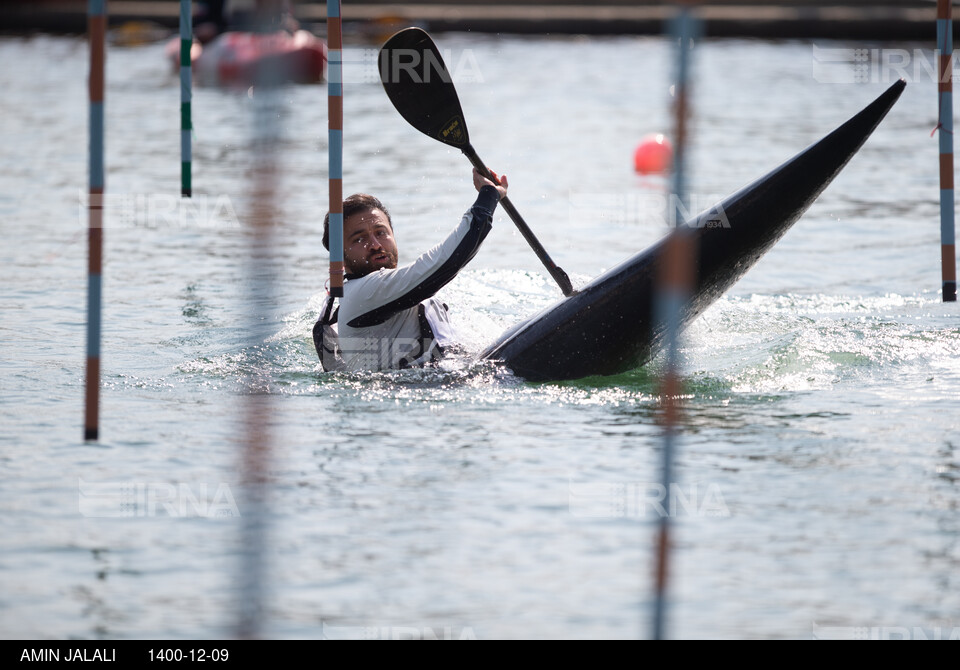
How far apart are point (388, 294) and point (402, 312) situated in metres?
0.22

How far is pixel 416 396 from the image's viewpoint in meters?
6.08

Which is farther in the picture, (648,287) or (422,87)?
(422,87)

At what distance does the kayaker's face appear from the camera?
6207 mm

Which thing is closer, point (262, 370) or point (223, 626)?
point (223, 626)

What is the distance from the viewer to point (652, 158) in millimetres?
13727

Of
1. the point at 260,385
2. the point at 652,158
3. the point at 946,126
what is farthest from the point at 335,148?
the point at 652,158

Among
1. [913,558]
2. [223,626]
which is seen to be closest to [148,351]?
[223,626]

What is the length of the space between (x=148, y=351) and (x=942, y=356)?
374 centimetres

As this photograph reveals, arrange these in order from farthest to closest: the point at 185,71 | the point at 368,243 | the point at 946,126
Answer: the point at 185,71, the point at 946,126, the point at 368,243

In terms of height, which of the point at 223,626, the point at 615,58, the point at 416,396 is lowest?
the point at 223,626

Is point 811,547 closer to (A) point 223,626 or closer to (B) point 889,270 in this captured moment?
(A) point 223,626

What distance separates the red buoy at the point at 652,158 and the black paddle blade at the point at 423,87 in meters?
7.20
